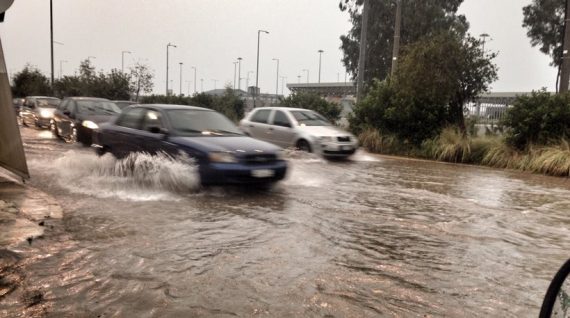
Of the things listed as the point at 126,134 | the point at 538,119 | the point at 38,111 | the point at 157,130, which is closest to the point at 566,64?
the point at 538,119

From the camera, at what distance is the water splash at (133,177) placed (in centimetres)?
851

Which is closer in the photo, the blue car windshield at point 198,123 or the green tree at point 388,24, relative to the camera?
the blue car windshield at point 198,123

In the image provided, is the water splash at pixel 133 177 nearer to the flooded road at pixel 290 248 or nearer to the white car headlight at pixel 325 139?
the flooded road at pixel 290 248

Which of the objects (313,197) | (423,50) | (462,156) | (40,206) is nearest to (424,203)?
(313,197)

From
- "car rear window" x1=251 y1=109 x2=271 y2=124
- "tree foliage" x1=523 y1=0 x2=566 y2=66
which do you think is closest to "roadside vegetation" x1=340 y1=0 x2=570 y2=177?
"car rear window" x1=251 y1=109 x2=271 y2=124

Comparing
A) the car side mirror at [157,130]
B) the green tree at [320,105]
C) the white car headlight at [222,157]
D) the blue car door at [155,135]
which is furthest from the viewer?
the green tree at [320,105]

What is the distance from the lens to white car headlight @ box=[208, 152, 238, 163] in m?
8.34

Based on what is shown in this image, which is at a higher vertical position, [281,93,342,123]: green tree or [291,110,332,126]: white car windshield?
[281,93,342,123]: green tree

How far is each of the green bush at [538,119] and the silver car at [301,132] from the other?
4536mm

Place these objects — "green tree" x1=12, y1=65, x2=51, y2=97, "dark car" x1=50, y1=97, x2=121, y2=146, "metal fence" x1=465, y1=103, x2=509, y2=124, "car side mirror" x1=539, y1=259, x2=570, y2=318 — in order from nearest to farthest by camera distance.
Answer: "car side mirror" x1=539, y1=259, x2=570, y2=318
"dark car" x1=50, y1=97, x2=121, y2=146
"metal fence" x1=465, y1=103, x2=509, y2=124
"green tree" x1=12, y1=65, x2=51, y2=97

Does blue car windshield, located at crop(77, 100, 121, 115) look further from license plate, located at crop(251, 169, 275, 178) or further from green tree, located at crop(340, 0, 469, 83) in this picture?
green tree, located at crop(340, 0, 469, 83)

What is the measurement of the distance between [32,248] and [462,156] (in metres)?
13.2

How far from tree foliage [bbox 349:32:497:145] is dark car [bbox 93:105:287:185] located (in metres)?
8.35

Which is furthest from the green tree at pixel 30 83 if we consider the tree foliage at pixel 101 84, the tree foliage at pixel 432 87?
the tree foliage at pixel 432 87
